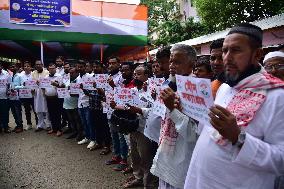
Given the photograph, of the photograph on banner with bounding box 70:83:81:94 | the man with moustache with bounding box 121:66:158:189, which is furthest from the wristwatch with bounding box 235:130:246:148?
the photograph on banner with bounding box 70:83:81:94

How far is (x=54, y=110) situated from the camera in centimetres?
925

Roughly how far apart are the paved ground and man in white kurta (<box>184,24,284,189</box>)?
3589 mm

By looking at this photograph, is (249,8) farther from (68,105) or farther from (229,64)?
(229,64)

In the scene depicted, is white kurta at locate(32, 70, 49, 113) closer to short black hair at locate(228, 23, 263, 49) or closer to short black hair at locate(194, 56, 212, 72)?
short black hair at locate(194, 56, 212, 72)

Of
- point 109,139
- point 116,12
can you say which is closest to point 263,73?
point 109,139

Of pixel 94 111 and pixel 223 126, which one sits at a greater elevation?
pixel 223 126

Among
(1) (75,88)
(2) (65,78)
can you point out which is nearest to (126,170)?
(1) (75,88)

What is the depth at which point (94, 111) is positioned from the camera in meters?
7.42

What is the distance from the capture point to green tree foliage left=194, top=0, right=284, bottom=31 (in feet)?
65.3

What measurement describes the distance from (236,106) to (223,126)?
293mm

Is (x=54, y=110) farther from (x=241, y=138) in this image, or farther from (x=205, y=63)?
(x=241, y=138)

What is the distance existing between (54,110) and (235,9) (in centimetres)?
1484

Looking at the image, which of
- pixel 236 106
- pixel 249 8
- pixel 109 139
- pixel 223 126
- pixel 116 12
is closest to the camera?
pixel 223 126

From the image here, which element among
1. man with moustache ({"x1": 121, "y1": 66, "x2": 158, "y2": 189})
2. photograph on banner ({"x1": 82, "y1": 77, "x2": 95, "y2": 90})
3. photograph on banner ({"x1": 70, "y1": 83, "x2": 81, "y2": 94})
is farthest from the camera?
photograph on banner ({"x1": 70, "y1": 83, "x2": 81, "y2": 94})
